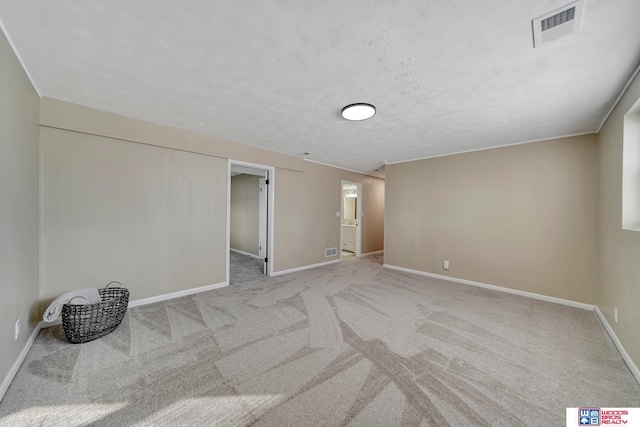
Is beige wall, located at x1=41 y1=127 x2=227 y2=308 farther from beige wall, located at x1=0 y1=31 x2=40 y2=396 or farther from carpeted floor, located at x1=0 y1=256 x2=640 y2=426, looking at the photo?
carpeted floor, located at x1=0 y1=256 x2=640 y2=426

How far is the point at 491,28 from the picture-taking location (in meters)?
1.47

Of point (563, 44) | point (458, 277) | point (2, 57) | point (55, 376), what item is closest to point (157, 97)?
point (2, 57)

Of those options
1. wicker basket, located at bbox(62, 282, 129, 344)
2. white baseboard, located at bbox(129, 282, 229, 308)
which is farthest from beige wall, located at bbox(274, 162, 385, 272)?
wicker basket, located at bbox(62, 282, 129, 344)

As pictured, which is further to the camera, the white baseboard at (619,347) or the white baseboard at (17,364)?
the white baseboard at (619,347)

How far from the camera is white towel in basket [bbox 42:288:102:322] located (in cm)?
219

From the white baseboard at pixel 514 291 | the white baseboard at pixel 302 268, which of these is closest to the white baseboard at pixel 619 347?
the white baseboard at pixel 514 291

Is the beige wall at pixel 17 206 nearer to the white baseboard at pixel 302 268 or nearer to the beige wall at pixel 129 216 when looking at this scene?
the beige wall at pixel 129 216

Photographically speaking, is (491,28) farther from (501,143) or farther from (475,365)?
(501,143)

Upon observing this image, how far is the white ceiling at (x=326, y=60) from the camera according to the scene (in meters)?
1.38

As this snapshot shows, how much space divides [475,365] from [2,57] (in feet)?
13.6

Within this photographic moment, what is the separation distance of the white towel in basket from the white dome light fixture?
3.30m

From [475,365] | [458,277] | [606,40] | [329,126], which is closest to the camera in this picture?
[606,40]

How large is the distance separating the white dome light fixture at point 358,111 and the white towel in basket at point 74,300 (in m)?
3.30

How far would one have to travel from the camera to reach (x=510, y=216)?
3.85 m
